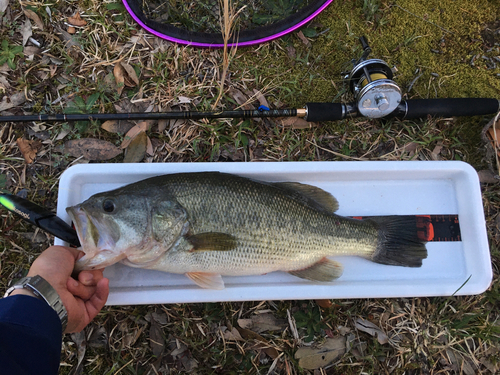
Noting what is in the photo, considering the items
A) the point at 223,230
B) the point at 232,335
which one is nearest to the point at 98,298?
the point at 223,230

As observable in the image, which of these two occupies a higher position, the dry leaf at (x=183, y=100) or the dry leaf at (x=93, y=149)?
the dry leaf at (x=183, y=100)

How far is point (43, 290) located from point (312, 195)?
201 centimetres

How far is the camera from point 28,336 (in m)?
1.78

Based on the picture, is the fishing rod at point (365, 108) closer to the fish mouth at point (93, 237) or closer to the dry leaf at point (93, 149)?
the dry leaf at point (93, 149)

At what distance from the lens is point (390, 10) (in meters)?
3.32

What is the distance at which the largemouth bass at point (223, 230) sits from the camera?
223cm

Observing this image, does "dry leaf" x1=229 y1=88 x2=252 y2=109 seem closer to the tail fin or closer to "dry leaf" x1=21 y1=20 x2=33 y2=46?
the tail fin

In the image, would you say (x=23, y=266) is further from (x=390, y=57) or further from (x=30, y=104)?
(x=390, y=57)

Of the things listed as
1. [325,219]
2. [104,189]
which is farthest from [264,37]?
[104,189]

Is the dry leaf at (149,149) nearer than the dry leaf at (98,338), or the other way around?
the dry leaf at (98,338)

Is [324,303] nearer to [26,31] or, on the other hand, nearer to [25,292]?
[25,292]

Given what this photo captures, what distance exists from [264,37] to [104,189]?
2007 mm

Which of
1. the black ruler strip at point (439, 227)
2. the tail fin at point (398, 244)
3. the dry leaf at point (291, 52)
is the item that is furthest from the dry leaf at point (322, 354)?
the dry leaf at point (291, 52)

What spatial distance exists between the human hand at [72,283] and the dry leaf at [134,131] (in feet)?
3.62
